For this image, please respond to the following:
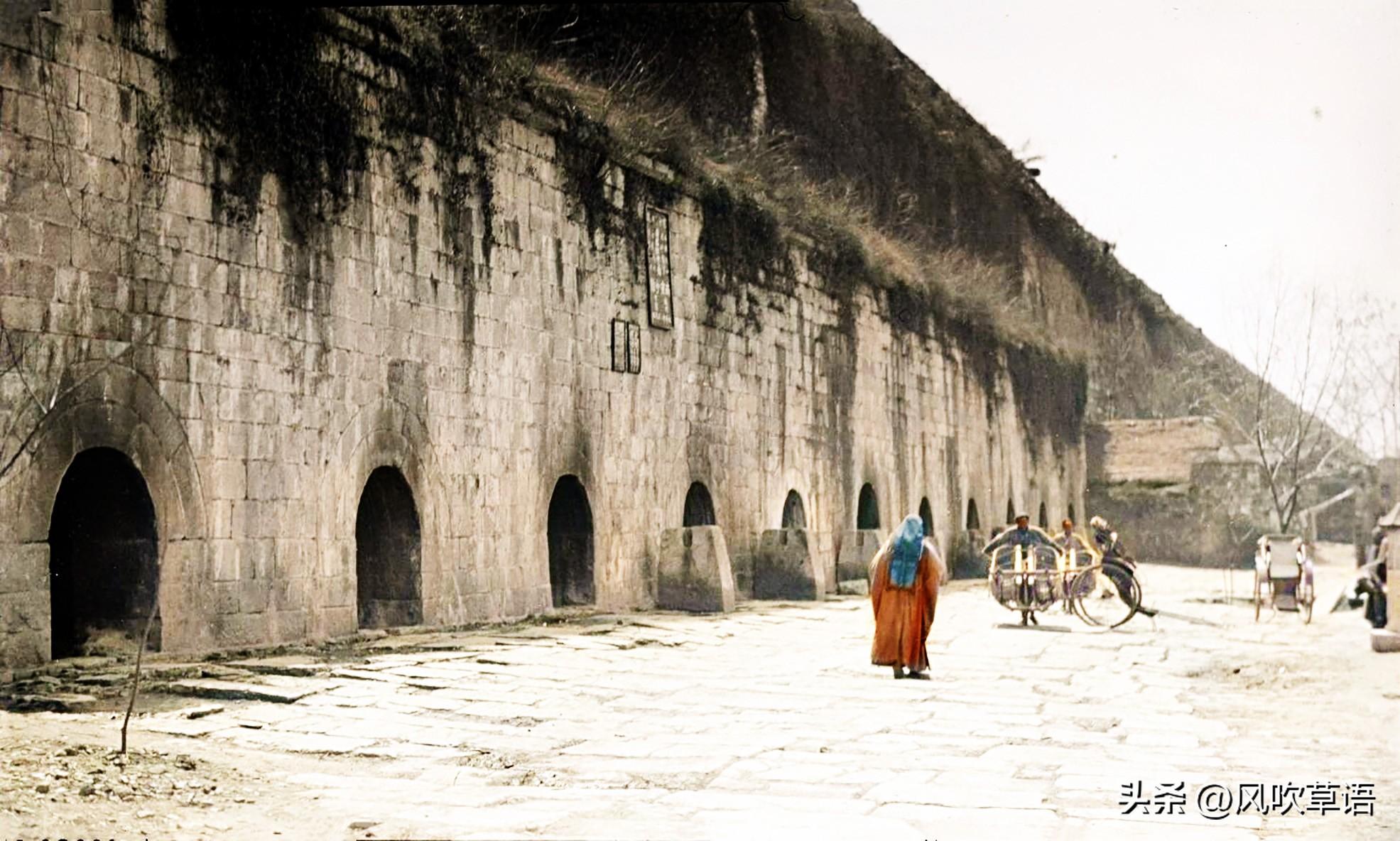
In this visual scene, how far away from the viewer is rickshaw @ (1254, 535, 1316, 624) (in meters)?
19.2

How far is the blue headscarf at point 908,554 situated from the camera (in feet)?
34.4

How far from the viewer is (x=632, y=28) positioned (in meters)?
17.2

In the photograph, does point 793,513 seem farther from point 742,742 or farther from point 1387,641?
point 742,742

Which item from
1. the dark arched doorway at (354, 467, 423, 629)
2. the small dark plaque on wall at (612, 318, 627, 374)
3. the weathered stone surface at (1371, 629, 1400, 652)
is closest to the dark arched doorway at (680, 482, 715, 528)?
the small dark plaque on wall at (612, 318, 627, 374)

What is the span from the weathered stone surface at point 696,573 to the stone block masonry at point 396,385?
6.6 inches

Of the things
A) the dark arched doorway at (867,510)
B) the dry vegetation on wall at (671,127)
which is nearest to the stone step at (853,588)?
the dark arched doorway at (867,510)

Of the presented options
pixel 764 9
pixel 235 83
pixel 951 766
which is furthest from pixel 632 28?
pixel 951 766

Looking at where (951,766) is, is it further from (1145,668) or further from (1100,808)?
(1145,668)

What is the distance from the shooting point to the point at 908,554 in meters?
10.5

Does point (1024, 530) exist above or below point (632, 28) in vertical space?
below

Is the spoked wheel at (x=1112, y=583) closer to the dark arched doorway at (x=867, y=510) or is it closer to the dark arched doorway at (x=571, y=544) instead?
the dark arched doorway at (x=867, y=510)

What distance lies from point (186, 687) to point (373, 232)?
4499 mm

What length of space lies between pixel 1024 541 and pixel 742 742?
8.23 m

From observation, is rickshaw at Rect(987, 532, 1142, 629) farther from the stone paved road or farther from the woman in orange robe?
the woman in orange robe
